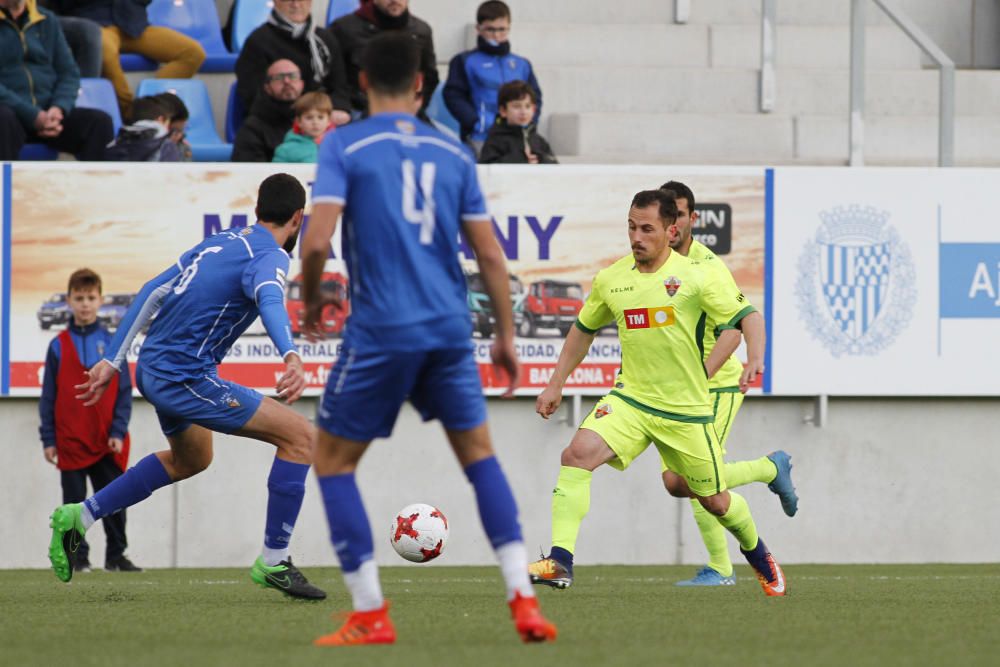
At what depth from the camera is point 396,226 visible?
18.9 feet

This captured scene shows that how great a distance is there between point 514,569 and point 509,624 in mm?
1082

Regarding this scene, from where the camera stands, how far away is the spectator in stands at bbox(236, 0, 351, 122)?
14031 millimetres

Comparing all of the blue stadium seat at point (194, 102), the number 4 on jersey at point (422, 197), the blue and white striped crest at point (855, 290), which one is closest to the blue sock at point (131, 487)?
the number 4 on jersey at point (422, 197)

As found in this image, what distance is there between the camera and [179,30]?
1584 cm

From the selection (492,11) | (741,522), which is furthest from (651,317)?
(492,11)

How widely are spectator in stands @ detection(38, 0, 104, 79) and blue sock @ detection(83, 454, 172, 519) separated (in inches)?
269

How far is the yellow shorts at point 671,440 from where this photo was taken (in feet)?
28.9

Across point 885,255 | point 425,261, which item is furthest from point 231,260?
point 885,255

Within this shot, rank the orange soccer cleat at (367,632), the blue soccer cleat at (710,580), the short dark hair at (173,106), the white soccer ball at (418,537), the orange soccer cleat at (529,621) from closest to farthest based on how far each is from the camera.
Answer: the orange soccer cleat at (529,621)
the orange soccer cleat at (367,632)
the white soccer ball at (418,537)
the blue soccer cleat at (710,580)
the short dark hair at (173,106)

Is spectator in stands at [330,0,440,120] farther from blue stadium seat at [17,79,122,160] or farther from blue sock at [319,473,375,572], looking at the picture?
blue sock at [319,473,375,572]

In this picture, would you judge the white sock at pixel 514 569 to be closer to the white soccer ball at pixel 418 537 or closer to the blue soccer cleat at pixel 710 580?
the white soccer ball at pixel 418 537

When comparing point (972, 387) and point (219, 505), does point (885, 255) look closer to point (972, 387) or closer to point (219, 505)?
point (972, 387)

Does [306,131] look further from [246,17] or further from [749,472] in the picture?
[749,472]

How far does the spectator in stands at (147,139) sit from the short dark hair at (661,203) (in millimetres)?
5145
